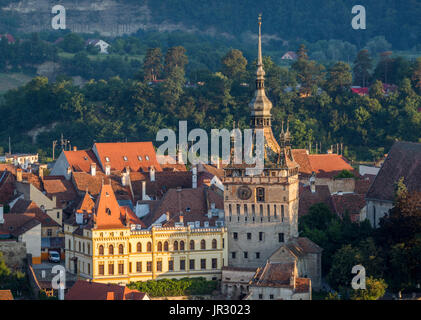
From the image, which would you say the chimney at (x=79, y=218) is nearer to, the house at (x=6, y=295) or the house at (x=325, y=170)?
the house at (x=6, y=295)

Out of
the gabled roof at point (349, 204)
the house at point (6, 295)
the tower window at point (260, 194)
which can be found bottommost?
the house at point (6, 295)

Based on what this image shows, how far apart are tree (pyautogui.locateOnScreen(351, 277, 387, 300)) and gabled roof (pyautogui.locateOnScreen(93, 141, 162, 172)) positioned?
34865 millimetres

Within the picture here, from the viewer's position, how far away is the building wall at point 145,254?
77625mm

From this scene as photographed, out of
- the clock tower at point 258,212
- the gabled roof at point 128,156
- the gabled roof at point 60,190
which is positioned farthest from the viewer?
the gabled roof at point 128,156

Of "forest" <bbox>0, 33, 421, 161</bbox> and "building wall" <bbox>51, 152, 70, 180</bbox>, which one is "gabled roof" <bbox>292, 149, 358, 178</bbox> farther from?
"building wall" <bbox>51, 152, 70, 180</bbox>

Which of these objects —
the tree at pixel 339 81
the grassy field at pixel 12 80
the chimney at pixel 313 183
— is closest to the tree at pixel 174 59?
the tree at pixel 339 81

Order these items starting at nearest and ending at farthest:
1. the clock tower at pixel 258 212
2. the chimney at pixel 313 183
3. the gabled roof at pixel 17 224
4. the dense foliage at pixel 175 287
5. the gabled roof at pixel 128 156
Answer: the dense foliage at pixel 175 287 < the clock tower at pixel 258 212 < the gabled roof at pixel 17 224 < the chimney at pixel 313 183 < the gabled roof at pixel 128 156

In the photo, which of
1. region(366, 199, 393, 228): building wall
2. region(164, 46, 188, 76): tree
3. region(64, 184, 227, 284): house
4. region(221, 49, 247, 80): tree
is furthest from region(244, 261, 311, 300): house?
region(164, 46, 188, 76): tree

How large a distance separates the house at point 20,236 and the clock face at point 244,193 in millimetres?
12177

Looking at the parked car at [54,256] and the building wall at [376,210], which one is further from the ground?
the building wall at [376,210]

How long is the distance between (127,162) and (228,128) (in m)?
25.5

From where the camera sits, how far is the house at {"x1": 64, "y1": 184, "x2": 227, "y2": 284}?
77750 millimetres
